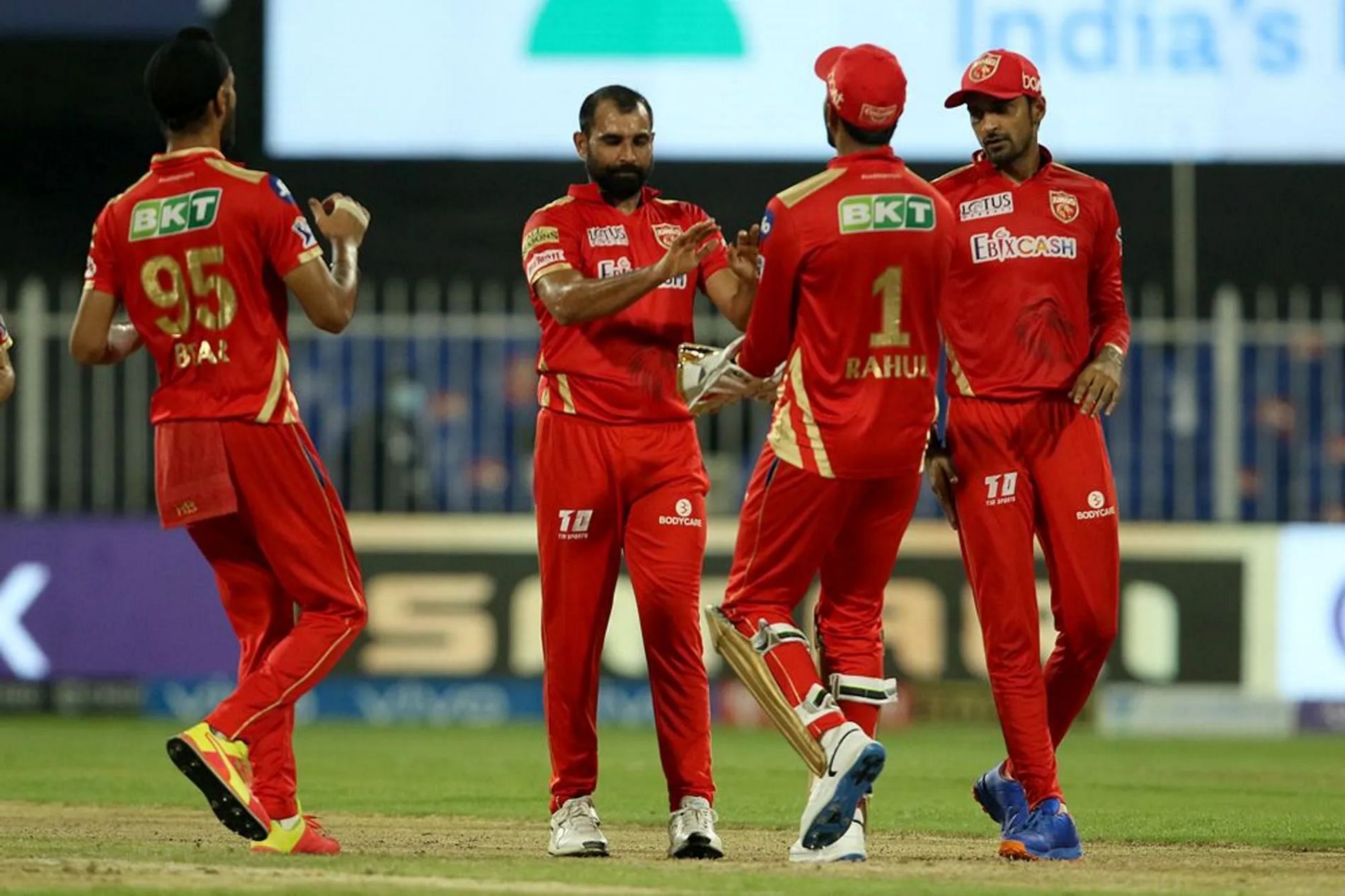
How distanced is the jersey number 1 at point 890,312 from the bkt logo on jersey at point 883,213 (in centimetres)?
14

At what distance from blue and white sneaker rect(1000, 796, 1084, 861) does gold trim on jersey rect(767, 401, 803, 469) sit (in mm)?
1384

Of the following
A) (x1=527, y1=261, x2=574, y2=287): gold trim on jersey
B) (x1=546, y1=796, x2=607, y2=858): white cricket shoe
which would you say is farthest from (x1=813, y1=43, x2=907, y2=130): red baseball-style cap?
(x1=546, y1=796, x2=607, y2=858): white cricket shoe

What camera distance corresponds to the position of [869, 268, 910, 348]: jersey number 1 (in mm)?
7656

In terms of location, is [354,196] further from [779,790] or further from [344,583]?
[344,583]

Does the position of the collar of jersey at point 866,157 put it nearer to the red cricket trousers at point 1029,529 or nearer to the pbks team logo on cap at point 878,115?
the pbks team logo on cap at point 878,115

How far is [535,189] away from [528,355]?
3314 mm

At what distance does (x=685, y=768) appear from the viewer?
8.17 m

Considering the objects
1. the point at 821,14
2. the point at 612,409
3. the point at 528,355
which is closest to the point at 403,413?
the point at 528,355

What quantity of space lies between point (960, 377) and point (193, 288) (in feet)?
8.37

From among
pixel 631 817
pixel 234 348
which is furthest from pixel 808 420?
pixel 631 817

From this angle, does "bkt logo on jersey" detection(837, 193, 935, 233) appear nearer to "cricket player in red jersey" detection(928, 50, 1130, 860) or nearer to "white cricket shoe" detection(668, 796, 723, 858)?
"cricket player in red jersey" detection(928, 50, 1130, 860)

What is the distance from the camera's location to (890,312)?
25.2 ft

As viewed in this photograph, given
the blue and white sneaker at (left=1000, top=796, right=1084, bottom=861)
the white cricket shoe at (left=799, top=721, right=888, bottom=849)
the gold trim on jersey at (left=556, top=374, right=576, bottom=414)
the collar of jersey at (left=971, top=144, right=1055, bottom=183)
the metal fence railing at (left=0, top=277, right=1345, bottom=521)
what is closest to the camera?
the white cricket shoe at (left=799, top=721, right=888, bottom=849)

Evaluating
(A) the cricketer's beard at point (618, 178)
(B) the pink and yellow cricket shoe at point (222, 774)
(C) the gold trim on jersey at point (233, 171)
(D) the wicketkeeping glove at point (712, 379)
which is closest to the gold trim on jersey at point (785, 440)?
(D) the wicketkeeping glove at point (712, 379)
